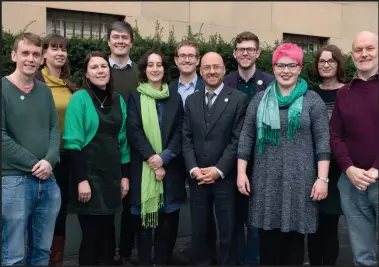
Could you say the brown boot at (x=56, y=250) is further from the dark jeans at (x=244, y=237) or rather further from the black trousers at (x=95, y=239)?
the dark jeans at (x=244, y=237)

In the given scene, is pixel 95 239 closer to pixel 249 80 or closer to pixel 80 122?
pixel 80 122

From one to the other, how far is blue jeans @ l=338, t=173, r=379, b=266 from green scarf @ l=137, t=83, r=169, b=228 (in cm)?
161

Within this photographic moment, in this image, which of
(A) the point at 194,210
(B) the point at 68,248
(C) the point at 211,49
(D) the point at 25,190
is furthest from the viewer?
(C) the point at 211,49

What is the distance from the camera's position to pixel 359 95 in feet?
10.9

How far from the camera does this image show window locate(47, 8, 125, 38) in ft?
24.9

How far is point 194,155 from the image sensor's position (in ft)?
12.3

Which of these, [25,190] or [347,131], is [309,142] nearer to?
[347,131]

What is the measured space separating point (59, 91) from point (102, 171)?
3.04 ft

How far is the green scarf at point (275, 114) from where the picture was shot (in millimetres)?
3355

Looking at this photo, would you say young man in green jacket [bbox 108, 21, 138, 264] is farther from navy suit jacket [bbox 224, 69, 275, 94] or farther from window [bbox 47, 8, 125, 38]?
window [bbox 47, 8, 125, 38]

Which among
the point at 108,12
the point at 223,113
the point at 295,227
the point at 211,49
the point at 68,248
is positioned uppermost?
the point at 108,12

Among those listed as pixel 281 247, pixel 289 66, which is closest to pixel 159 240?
pixel 281 247

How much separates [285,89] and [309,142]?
0.47m

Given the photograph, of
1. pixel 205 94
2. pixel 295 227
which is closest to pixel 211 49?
pixel 205 94
